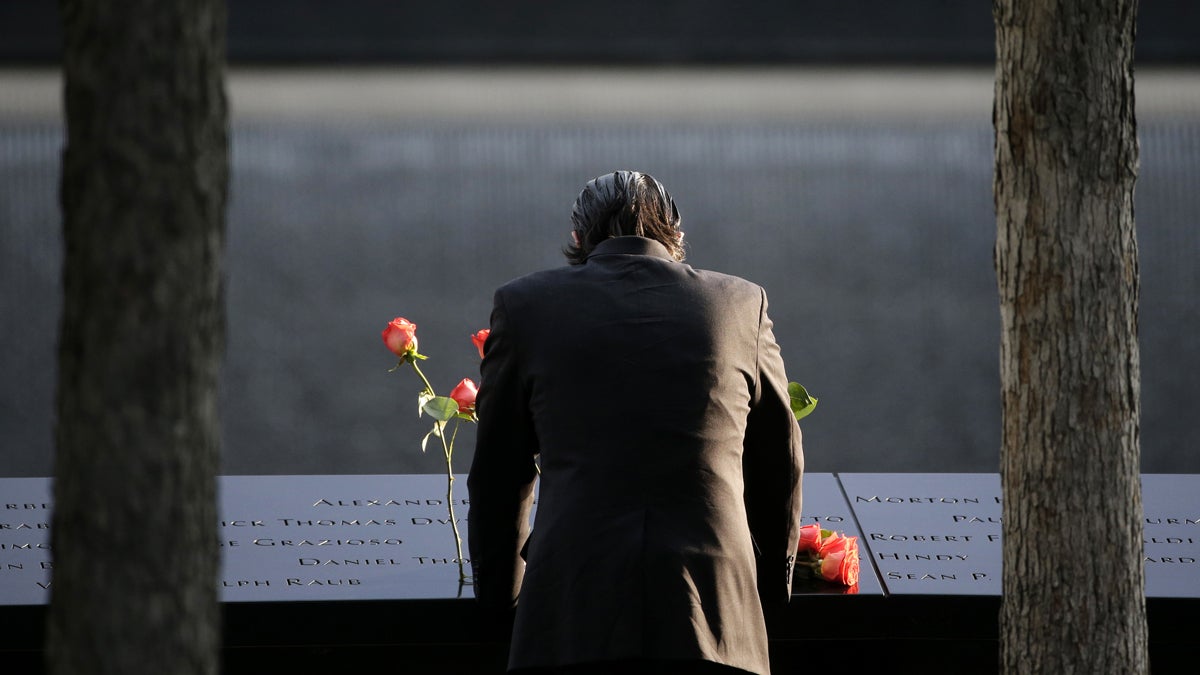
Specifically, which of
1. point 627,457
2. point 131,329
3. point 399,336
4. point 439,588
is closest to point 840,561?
point 627,457

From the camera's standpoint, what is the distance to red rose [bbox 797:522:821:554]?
1.99 meters

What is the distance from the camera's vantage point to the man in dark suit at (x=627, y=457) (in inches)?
62.6

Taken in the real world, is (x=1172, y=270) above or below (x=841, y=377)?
above

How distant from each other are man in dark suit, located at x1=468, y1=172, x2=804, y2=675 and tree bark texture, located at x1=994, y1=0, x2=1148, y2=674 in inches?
13.4

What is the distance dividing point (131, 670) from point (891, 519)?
1.71m

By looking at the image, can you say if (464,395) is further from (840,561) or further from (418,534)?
(840,561)

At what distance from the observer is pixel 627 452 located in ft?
5.24

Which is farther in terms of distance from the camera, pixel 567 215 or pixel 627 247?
pixel 567 215

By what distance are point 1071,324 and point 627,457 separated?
573 millimetres

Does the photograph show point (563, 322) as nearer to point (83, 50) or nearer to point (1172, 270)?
point (83, 50)

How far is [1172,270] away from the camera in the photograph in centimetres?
602

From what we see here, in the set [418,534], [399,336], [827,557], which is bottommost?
[418,534]

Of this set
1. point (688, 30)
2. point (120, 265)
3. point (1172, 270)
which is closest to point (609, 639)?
point (120, 265)

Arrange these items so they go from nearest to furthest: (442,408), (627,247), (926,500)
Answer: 1. (627,247)
2. (442,408)
3. (926,500)
